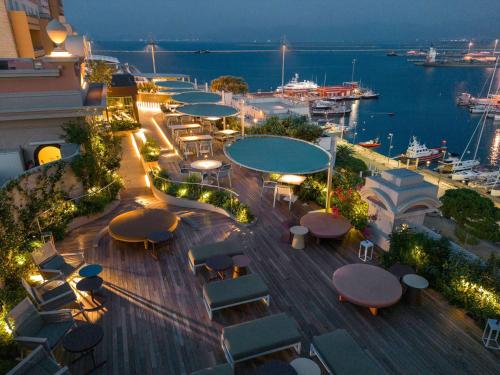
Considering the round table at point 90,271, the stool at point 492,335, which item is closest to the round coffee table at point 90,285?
the round table at point 90,271

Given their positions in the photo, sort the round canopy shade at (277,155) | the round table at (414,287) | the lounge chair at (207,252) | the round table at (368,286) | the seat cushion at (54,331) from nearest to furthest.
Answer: the seat cushion at (54,331) < the round table at (368,286) < the round table at (414,287) < the lounge chair at (207,252) < the round canopy shade at (277,155)

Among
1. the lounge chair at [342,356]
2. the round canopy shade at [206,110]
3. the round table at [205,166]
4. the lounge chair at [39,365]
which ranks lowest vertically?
the lounge chair at [342,356]

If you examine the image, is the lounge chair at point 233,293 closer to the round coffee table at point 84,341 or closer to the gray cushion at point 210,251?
the gray cushion at point 210,251

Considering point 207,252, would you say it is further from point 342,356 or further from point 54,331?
point 342,356

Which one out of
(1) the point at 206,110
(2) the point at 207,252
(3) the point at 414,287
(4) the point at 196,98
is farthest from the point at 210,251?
(4) the point at 196,98

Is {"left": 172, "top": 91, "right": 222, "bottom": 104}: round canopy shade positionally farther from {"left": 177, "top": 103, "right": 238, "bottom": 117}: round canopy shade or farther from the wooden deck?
the wooden deck

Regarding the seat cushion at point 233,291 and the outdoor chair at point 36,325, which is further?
the seat cushion at point 233,291
